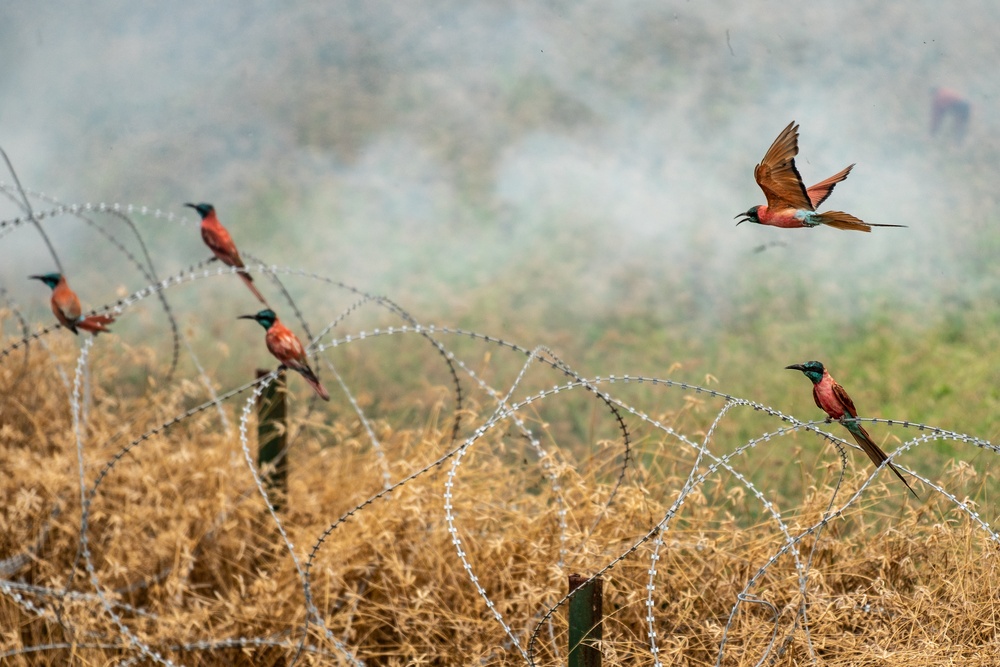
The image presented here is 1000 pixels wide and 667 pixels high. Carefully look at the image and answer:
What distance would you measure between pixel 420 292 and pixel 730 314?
1.55 metres

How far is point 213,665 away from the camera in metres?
3.39

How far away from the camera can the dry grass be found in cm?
292

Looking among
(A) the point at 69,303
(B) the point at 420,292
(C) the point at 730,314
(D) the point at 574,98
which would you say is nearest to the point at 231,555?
(A) the point at 69,303

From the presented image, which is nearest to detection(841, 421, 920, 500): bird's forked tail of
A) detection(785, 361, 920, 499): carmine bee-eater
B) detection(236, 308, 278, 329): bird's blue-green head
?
detection(785, 361, 920, 499): carmine bee-eater

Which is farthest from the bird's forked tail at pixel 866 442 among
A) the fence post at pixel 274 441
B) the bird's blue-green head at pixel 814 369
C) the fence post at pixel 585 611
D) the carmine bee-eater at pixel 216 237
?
the fence post at pixel 274 441

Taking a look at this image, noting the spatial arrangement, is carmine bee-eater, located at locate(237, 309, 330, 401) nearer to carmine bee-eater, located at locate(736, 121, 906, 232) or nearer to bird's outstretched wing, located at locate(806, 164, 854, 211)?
carmine bee-eater, located at locate(736, 121, 906, 232)

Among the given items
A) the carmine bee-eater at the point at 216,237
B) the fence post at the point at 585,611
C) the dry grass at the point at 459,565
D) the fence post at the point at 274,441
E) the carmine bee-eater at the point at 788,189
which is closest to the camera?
the carmine bee-eater at the point at 788,189

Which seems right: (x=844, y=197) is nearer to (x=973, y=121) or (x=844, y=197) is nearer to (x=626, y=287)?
(x=973, y=121)

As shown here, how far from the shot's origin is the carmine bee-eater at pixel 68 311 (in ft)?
10.4

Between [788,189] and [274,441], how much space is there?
8.33 feet

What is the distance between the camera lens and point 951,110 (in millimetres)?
4234

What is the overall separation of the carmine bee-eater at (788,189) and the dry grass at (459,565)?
0.73 meters

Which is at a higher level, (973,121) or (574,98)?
(574,98)

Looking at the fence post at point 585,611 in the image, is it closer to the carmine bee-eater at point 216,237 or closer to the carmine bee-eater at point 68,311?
the carmine bee-eater at point 216,237
